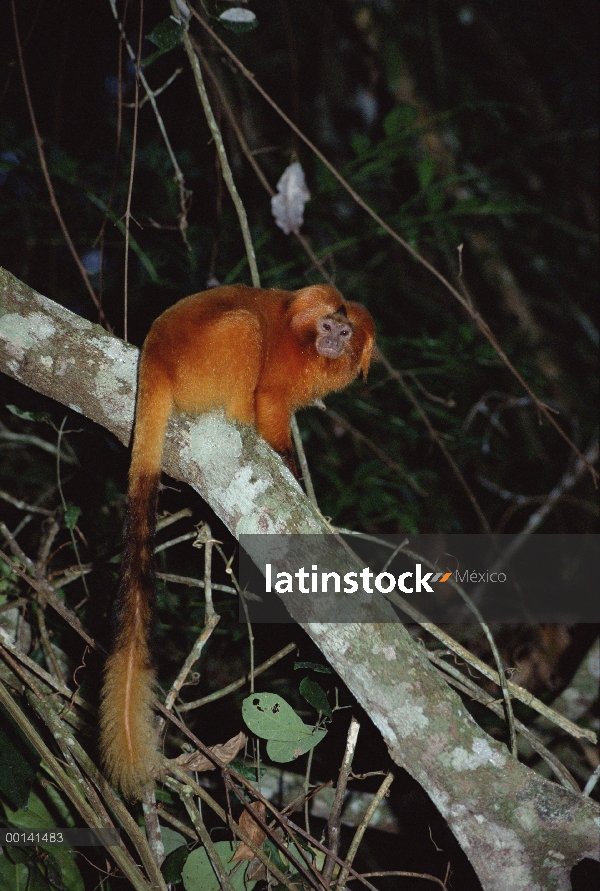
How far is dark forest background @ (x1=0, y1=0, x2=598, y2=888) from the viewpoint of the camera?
3.65 m

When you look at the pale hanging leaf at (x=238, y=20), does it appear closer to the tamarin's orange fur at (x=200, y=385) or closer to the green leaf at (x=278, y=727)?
the tamarin's orange fur at (x=200, y=385)

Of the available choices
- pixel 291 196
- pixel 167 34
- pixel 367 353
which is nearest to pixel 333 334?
pixel 367 353

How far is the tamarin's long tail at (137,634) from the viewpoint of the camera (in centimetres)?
204

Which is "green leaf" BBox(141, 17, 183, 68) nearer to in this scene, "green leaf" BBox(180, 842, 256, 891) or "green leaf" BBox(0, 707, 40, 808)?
"green leaf" BBox(0, 707, 40, 808)

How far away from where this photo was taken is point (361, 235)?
439 centimetres

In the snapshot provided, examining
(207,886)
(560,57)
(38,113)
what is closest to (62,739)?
(207,886)

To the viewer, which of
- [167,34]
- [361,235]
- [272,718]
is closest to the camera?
[272,718]

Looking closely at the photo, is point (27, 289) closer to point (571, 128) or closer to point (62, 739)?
point (62, 739)

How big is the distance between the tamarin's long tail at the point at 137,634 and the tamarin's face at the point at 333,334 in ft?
2.77

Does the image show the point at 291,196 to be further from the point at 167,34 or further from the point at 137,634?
the point at 137,634

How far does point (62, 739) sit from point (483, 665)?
1311 millimetres

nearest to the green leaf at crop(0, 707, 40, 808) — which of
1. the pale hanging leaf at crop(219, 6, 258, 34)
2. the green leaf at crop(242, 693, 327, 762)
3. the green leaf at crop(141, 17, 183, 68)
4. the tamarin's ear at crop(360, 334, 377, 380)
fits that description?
the green leaf at crop(242, 693, 327, 762)

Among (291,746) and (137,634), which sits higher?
(137,634)

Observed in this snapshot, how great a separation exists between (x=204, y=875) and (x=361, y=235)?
11.3ft
